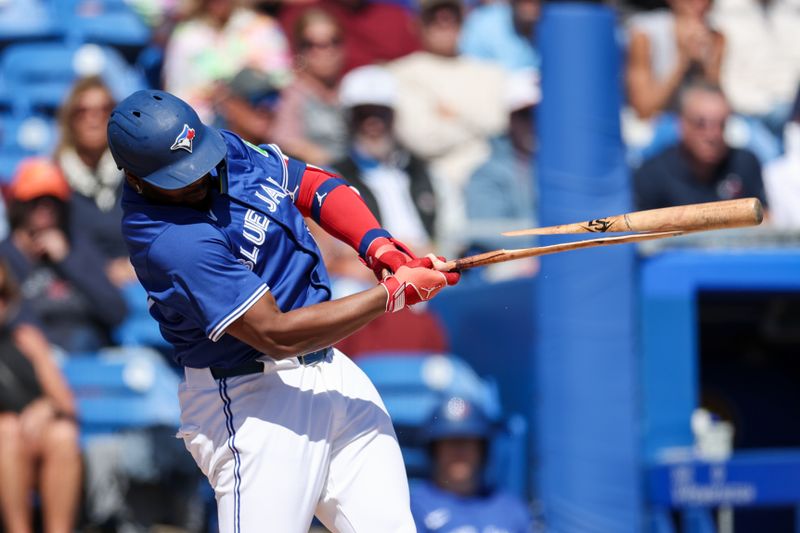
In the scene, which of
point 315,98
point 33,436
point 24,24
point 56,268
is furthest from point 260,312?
point 24,24

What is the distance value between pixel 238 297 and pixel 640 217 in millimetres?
1043

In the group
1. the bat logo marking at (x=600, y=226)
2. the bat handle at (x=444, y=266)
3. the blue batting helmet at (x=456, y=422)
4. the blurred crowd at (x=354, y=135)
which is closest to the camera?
the bat handle at (x=444, y=266)

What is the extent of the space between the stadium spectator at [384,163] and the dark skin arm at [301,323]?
10.6ft


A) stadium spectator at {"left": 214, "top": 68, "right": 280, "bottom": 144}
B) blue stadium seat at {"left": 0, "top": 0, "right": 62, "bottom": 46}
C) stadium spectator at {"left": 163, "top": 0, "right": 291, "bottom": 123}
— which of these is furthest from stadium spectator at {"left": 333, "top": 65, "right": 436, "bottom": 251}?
blue stadium seat at {"left": 0, "top": 0, "right": 62, "bottom": 46}

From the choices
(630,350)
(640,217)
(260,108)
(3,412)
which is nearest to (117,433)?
(3,412)

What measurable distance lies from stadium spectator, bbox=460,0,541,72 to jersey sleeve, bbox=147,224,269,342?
4.79m

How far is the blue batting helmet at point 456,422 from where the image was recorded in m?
5.21

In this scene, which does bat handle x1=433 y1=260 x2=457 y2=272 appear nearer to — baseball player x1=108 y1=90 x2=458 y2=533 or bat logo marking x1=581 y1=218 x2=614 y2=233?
baseball player x1=108 y1=90 x2=458 y2=533

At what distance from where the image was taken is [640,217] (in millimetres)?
3115

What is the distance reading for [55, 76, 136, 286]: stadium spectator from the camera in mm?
6102

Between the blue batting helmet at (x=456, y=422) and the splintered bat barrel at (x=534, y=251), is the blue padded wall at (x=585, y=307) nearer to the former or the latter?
the blue batting helmet at (x=456, y=422)

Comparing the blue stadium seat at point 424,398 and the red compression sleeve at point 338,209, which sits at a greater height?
the red compression sleeve at point 338,209

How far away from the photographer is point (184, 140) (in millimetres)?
2824

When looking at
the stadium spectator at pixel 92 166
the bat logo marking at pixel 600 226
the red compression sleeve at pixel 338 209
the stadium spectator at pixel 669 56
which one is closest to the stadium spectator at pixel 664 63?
the stadium spectator at pixel 669 56
